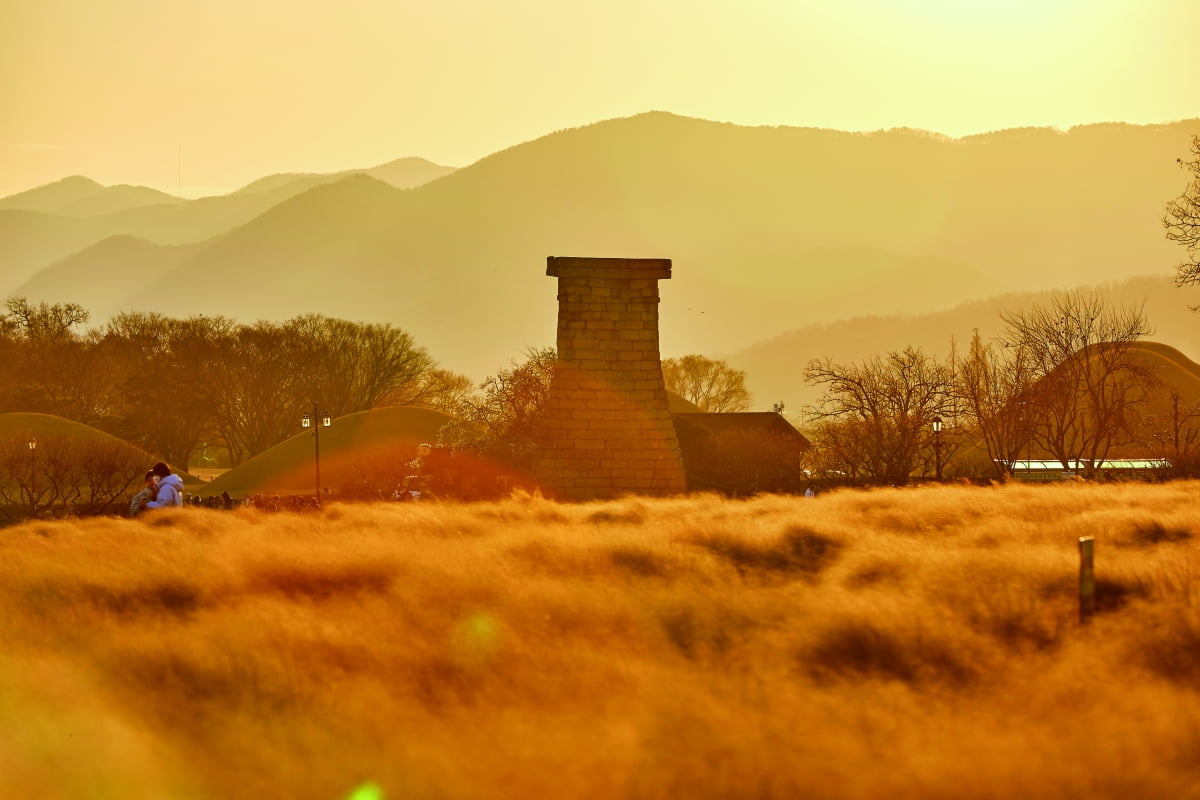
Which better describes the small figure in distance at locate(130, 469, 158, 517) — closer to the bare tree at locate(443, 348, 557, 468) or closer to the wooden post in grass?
the wooden post in grass

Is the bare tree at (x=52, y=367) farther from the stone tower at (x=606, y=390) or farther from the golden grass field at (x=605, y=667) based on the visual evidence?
the golden grass field at (x=605, y=667)

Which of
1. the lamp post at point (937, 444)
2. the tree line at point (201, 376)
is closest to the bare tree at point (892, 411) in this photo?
the lamp post at point (937, 444)

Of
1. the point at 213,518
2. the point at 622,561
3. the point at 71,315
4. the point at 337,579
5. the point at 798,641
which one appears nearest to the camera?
the point at 798,641

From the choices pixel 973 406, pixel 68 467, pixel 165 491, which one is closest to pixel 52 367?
pixel 68 467

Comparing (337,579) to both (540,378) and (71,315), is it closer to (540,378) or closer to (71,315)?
(540,378)

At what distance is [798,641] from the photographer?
9.59m

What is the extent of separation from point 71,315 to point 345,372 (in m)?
24.6

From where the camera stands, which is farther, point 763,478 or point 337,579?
point 763,478

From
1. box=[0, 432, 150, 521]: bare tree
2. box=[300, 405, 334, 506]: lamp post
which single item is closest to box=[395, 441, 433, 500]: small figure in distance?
box=[300, 405, 334, 506]: lamp post

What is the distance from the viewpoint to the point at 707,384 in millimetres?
144500

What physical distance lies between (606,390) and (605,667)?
15.7 metres

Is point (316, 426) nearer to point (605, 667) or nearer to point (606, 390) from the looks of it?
point (606, 390)

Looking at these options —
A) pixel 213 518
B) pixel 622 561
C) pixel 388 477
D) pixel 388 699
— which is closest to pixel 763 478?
pixel 388 477

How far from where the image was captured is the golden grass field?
7160mm
